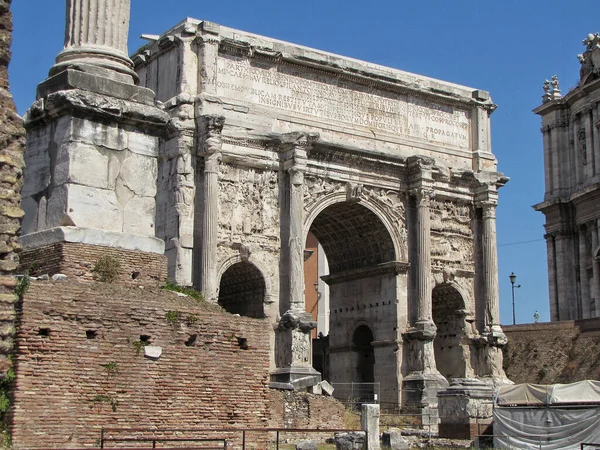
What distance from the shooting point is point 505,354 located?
38.1 m

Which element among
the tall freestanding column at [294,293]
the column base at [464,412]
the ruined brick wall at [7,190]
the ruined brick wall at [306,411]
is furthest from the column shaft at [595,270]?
the ruined brick wall at [7,190]

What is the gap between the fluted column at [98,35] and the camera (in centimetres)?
1075

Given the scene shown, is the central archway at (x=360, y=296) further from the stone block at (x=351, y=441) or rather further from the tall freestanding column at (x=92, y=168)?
the tall freestanding column at (x=92, y=168)

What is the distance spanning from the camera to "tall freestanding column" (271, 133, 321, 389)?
1164 inches

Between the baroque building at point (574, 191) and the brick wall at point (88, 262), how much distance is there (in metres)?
38.3

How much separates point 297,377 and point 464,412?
928 centimetres

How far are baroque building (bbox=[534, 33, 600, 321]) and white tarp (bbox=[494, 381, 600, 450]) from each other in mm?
26589

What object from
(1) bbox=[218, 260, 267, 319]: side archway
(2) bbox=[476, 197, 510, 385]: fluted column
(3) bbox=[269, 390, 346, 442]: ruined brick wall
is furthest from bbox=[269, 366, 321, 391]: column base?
(2) bbox=[476, 197, 510, 385]: fluted column

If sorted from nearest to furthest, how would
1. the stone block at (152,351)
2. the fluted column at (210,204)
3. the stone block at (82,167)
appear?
the stone block at (152,351), the stone block at (82,167), the fluted column at (210,204)

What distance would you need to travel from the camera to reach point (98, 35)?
10.9 meters

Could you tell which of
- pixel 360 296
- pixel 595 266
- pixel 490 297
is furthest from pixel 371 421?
pixel 595 266

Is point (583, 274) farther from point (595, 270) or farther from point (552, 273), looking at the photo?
point (552, 273)

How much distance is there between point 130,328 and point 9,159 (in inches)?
70.1

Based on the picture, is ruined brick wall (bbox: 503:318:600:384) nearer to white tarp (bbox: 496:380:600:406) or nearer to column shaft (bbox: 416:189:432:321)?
column shaft (bbox: 416:189:432:321)
